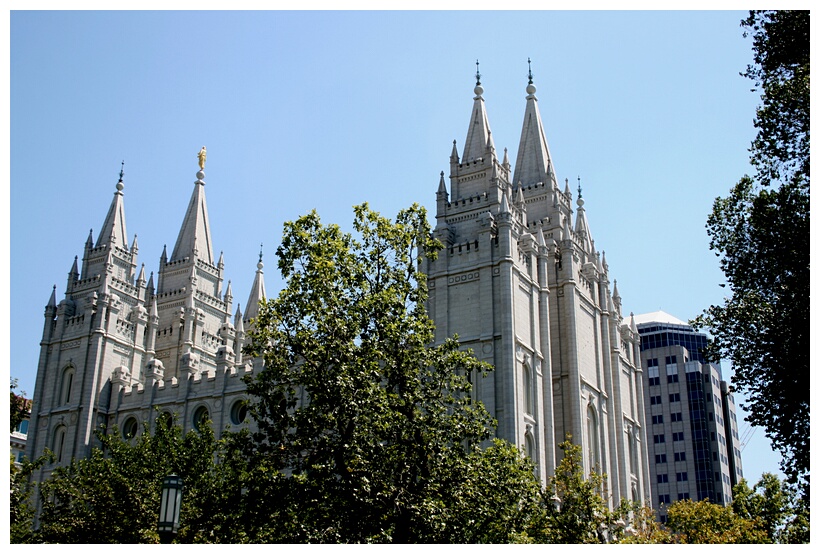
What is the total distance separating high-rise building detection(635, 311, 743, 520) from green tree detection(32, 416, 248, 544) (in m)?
63.0

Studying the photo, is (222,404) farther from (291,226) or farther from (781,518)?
(781,518)

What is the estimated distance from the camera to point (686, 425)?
94.4m

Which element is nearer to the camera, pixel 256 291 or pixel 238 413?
pixel 238 413

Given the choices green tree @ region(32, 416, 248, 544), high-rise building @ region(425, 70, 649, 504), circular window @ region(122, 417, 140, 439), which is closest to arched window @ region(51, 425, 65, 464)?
circular window @ region(122, 417, 140, 439)

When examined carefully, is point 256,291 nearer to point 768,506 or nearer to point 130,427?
point 130,427

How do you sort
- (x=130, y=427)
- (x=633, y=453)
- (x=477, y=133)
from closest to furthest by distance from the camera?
(x=477, y=133) < (x=633, y=453) < (x=130, y=427)

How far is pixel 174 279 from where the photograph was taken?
63062 millimetres

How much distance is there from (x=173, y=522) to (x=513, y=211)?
1180 inches

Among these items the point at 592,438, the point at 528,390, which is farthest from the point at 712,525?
the point at 592,438

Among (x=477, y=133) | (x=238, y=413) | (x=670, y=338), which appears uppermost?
(x=670, y=338)

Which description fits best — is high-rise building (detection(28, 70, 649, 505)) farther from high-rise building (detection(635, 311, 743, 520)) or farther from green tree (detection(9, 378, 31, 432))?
high-rise building (detection(635, 311, 743, 520))

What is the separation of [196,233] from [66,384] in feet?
49.6

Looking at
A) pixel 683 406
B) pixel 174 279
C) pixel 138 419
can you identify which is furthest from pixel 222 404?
pixel 683 406

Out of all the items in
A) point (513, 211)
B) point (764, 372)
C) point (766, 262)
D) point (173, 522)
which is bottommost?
point (173, 522)
